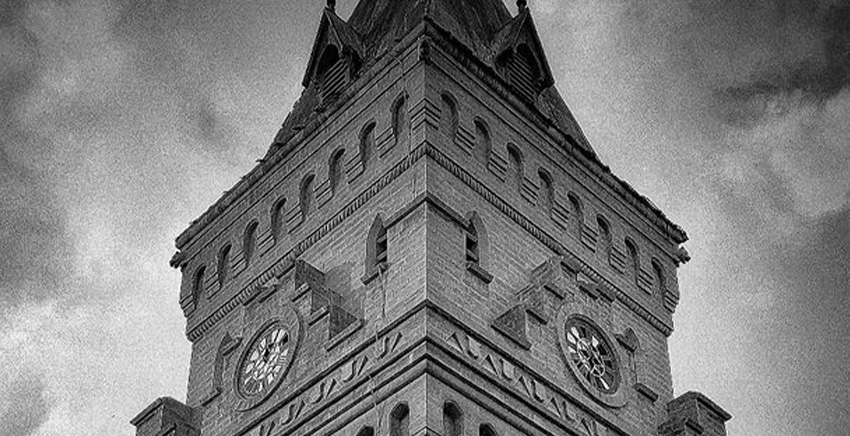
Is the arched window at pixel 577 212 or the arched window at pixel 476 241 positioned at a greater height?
the arched window at pixel 577 212

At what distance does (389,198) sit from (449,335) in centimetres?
591

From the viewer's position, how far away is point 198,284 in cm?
5456

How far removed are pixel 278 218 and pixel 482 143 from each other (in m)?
6.96

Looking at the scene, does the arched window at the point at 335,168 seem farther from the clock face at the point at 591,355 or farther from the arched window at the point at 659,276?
the arched window at the point at 659,276

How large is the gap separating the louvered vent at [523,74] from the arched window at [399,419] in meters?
15.3

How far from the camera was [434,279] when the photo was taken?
44344mm

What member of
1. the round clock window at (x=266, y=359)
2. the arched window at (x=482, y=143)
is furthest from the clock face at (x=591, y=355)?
the round clock window at (x=266, y=359)

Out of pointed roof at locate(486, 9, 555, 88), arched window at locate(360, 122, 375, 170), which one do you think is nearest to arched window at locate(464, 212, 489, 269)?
arched window at locate(360, 122, 375, 170)

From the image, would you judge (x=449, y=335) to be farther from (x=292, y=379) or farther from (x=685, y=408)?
(x=685, y=408)

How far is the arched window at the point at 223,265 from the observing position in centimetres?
5341

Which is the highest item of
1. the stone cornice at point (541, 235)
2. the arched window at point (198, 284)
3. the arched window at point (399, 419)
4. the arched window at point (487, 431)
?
the arched window at point (198, 284)

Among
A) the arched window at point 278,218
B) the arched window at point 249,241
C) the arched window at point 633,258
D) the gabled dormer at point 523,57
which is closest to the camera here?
the arched window at point 278,218

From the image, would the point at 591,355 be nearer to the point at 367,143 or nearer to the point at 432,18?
the point at 367,143

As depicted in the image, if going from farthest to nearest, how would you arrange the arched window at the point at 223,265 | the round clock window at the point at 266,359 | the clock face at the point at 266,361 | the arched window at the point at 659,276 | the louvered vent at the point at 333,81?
1. the louvered vent at the point at 333,81
2. the arched window at the point at 659,276
3. the arched window at the point at 223,265
4. the clock face at the point at 266,361
5. the round clock window at the point at 266,359
